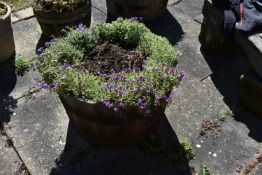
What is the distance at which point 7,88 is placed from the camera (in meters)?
4.84

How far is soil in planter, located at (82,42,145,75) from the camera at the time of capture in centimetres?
363

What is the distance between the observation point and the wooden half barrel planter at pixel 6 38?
494 cm

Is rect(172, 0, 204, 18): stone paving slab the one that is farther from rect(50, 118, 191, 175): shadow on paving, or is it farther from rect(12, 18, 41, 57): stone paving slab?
rect(50, 118, 191, 175): shadow on paving

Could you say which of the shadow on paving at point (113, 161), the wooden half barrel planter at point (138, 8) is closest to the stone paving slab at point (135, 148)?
the shadow on paving at point (113, 161)

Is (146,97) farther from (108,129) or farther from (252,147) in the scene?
(252,147)

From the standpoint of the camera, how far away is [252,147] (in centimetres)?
414

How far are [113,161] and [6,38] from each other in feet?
8.39

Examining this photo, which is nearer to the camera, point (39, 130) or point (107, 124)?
point (107, 124)

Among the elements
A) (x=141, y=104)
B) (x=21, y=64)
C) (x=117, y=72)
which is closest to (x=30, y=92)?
(x=21, y=64)

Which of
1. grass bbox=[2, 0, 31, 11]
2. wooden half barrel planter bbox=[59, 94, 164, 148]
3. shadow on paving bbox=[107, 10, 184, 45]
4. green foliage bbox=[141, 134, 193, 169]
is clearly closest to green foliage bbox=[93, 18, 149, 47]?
wooden half barrel planter bbox=[59, 94, 164, 148]

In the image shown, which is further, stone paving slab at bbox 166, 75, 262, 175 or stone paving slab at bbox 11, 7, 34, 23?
stone paving slab at bbox 11, 7, 34, 23

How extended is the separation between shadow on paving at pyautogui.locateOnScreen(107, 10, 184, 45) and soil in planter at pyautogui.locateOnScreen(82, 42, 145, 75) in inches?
81.0

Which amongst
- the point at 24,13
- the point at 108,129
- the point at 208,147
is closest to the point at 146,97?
the point at 108,129

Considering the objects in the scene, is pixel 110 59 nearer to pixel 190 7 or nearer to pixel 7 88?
pixel 7 88
